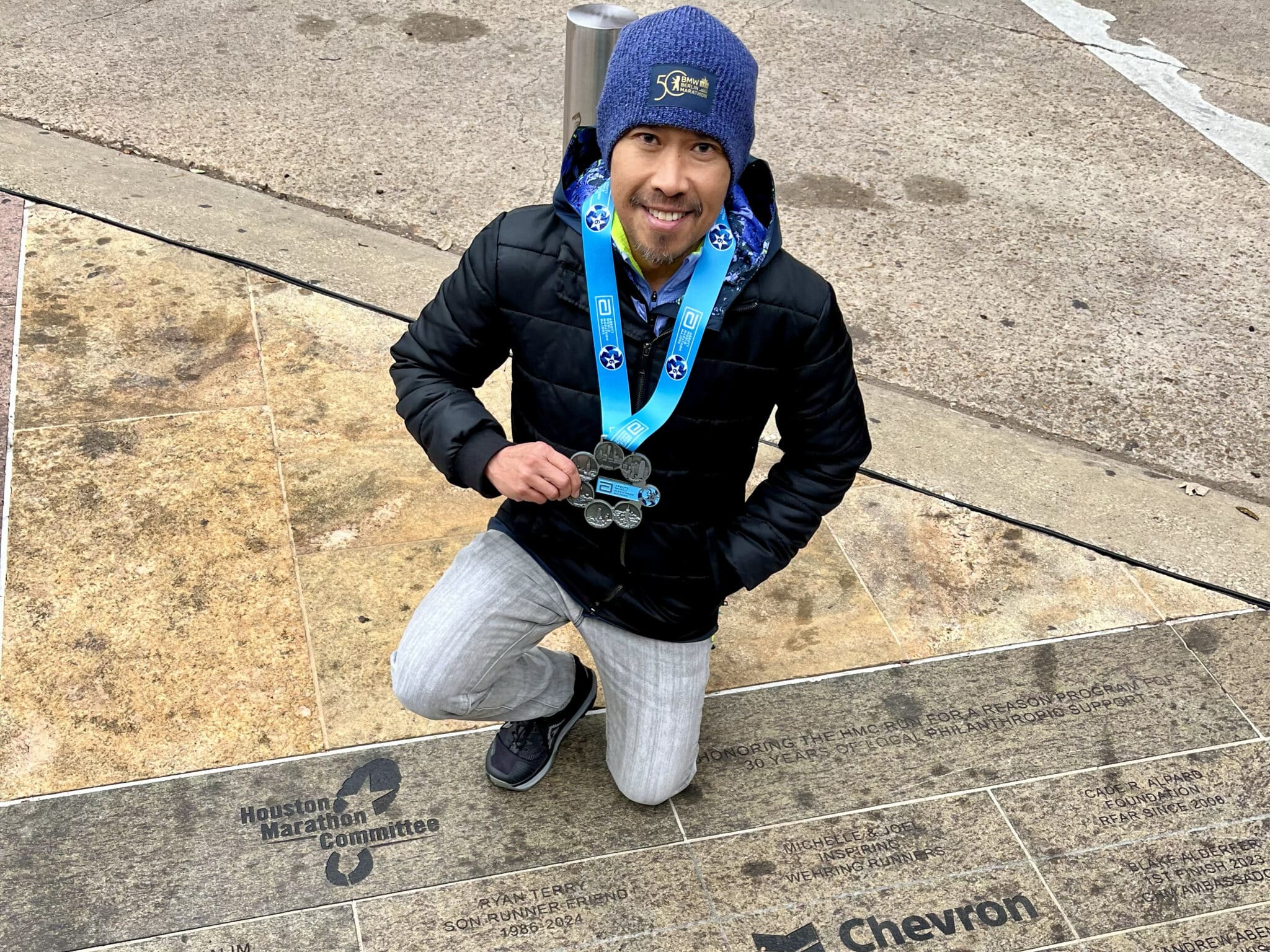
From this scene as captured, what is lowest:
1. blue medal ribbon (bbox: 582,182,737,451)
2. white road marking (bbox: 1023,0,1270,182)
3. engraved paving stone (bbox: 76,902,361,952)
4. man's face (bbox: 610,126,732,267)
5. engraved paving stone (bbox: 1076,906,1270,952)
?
white road marking (bbox: 1023,0,1270,182)

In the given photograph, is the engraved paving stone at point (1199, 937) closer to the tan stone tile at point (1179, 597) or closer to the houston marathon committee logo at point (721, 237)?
the tan stone tile at point (1179, 597)

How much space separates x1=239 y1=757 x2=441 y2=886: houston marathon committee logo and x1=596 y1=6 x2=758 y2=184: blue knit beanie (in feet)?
4.98

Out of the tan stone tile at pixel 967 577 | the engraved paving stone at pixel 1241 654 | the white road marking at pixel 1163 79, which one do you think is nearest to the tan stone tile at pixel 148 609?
the tan stone tile at pixel 967 577

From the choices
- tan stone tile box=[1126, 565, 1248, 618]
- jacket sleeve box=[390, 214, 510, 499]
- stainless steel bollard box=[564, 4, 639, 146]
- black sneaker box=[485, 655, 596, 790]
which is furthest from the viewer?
stainless steel bollard box=[564, 4, 639, 146]

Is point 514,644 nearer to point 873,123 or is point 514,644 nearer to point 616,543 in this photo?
point 616,543

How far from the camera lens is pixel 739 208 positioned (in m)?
2.46

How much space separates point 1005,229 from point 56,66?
4674 mm

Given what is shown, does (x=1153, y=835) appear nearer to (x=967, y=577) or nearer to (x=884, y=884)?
(x=884, y=884)

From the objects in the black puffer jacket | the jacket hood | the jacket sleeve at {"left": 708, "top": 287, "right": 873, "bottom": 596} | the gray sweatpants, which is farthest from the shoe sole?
the jacket hood

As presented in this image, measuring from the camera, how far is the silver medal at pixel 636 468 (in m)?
2.45

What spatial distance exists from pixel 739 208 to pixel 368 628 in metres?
1.48

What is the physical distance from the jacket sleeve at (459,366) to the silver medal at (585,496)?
0.52 feet

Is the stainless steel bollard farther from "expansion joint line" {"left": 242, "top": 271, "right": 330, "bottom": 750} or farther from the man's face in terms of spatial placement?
the man's face

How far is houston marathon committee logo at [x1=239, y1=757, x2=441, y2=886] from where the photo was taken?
267cm
